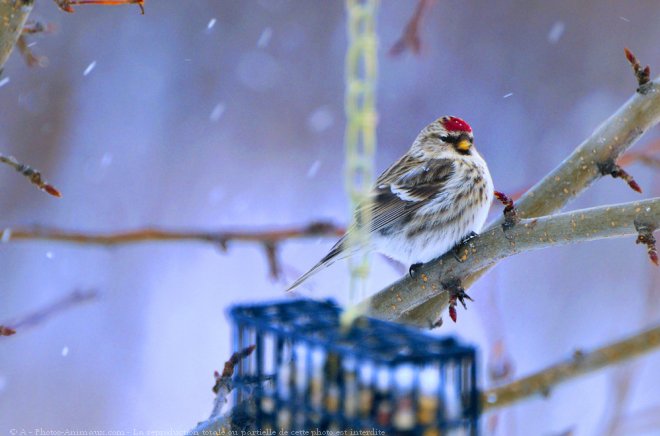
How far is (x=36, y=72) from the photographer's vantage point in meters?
5.80

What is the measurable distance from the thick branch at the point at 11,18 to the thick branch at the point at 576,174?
Result: 1244 mm

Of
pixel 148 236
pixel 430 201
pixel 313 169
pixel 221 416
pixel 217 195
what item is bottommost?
pixel 221 416

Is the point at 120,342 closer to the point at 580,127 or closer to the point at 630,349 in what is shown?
the point at 580,127

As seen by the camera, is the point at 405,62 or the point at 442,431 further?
the point at 405,62

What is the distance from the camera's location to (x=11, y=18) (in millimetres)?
2018

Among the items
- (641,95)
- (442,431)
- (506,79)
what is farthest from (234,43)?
(442,431)

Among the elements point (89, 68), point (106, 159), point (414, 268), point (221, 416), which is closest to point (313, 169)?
point (106, 159)

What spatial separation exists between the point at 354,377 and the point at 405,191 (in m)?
1.52

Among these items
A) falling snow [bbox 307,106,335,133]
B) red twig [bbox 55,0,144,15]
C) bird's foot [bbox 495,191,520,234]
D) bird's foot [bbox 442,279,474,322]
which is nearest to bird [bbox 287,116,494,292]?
bird's foot [bbox 442,279,474,322]

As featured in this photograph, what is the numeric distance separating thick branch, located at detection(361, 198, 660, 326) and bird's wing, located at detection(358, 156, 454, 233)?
0.44 meters

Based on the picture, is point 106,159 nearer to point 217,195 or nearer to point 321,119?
point 217,195

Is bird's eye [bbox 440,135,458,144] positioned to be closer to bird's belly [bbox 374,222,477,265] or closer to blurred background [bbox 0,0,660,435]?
bird's belly [bbox 374,222,477,265]

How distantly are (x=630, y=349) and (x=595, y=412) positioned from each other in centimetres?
327

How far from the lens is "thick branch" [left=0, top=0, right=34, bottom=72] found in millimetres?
2016
